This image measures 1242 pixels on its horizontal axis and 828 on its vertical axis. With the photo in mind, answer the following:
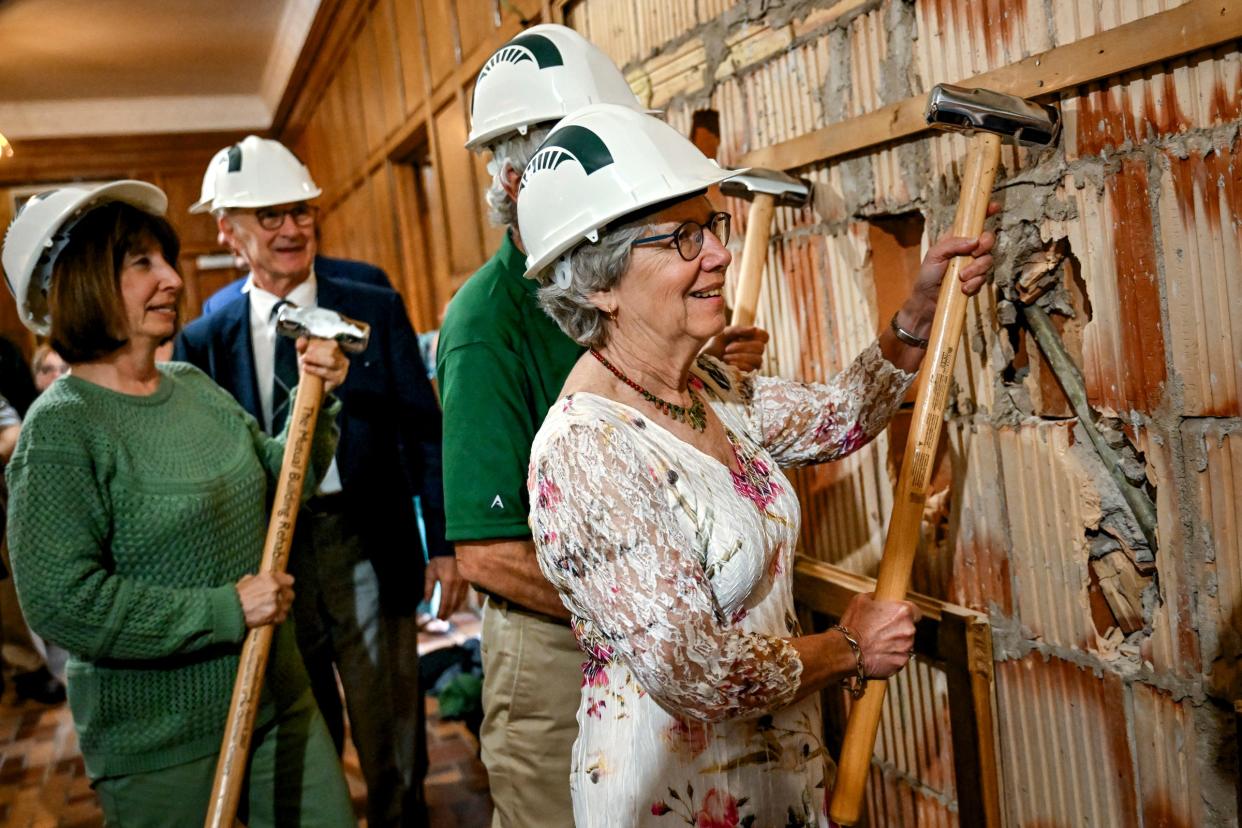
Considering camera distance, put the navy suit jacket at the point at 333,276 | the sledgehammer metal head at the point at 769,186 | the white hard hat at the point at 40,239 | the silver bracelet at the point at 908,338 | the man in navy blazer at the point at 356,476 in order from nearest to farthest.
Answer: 1. the silver bracelet at the point at 908,338
2. the white hard hat at the point at 40,239
3. the sledgehammer metal head at the point at 769,186
4. the man in navy blazer at the point at 356,476
5. the navy suit jacket at the point at 333,276

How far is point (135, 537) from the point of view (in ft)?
5.93

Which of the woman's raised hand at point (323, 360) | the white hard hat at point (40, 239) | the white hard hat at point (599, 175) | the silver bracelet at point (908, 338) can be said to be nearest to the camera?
the white hard hat at point (599, 175)

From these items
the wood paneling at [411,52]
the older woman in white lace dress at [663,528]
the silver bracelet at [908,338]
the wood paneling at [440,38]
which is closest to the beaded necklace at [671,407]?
the older woman in white lace dress at [663,528]

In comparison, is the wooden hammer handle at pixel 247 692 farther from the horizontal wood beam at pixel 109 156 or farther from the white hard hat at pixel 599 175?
the horizontal wood beam at pixel 109 156

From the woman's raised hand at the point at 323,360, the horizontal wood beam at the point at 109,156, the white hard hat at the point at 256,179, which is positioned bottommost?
the woman's raised hand at the point at 323,360

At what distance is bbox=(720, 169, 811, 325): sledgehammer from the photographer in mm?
1985

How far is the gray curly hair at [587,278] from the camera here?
4.36ft

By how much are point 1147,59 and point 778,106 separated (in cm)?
91

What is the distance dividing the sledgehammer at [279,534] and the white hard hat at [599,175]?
1012 millimetres

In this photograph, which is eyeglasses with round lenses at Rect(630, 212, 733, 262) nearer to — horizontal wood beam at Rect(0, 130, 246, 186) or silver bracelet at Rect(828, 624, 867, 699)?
silver bracelet at Rect(828, 624, 867, 699)

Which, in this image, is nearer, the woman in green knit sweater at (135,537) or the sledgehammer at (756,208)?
the woman in green knit sweater at (135,537)

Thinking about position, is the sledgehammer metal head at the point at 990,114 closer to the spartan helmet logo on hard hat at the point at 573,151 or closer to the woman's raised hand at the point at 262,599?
the spartan helmet logo on hard hat at the point at 573,151

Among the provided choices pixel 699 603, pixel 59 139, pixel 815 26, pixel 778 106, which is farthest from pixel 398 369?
pixel 59 139

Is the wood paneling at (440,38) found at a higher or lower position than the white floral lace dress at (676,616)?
higher
